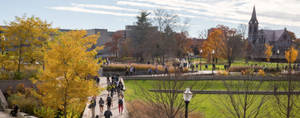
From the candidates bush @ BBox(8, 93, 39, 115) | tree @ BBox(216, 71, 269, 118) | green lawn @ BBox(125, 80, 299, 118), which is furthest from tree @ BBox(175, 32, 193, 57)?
bush @ BBox(8, 93, 39, 115)

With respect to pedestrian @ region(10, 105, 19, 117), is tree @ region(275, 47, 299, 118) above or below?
above

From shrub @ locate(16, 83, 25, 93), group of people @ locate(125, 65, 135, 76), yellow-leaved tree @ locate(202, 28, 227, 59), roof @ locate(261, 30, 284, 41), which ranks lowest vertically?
shrub @ locate(16, 83, 25, 93)

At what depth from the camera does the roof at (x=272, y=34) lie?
87562 mm

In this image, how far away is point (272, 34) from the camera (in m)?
88.9

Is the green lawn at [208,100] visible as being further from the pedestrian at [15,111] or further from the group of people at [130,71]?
the pedestrian at [15,111]

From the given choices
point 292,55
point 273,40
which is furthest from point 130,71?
point 273,40

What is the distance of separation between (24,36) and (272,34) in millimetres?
82295

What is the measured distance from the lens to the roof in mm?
87562

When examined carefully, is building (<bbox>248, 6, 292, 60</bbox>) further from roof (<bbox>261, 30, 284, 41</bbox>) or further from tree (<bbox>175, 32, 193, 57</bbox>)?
tree (<bbox>175, 32, 193, 57</bbox>)

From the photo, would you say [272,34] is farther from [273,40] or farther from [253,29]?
[253,29]

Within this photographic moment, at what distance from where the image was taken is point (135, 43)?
6638 cm

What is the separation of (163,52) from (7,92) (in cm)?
3760

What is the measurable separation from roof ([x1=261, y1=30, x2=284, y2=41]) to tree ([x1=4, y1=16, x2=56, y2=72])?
78.0 meters

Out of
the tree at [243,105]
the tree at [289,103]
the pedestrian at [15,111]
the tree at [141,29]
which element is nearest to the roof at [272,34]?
the tree at [141,29]
